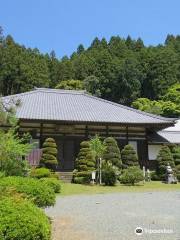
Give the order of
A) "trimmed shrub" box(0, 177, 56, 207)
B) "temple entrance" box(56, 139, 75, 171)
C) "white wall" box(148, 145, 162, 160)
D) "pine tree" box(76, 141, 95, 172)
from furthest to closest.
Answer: "white wall" box(148, 145, 162, 160) < "temple entrance" box(56, 139, 75, 171) < "pine tree" box(76, 141, 95, 172) < "trimmed shrub" box(0, 177, 56, 207)

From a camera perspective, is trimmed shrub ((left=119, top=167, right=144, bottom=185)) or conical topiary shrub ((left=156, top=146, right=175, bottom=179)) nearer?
trimmed shrub ((left=119, top=167, right=144, bottom=185))

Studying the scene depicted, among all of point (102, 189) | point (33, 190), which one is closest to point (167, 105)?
point (102, 189)

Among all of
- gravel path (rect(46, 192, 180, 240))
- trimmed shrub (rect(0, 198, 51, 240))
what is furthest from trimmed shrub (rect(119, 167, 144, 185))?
trimmed shrub (rect(0, 198, 51, 240))

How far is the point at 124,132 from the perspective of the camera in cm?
2809

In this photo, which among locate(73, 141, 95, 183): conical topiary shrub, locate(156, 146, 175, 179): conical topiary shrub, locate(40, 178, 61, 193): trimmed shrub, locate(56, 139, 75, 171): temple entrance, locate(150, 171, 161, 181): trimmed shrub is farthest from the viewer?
locate(56, 139, 75, 171): temple entrance

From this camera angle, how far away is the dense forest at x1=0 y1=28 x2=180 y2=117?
193ft

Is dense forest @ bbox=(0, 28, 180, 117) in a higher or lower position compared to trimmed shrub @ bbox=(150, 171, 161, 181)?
higher

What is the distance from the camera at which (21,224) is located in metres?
5.20

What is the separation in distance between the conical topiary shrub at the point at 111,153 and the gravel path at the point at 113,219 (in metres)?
10.7

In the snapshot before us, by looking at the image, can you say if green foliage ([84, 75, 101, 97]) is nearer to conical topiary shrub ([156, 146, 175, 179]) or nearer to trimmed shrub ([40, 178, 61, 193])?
conical topiary shrub ([156, 146, 175, 179])

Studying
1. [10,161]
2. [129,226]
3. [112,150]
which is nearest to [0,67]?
[10,161]

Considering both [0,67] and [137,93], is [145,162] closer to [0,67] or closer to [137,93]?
[0,67]

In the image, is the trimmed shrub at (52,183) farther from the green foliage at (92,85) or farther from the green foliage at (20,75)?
the green foliage at (92,85)

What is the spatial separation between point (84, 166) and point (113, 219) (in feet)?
45.0
